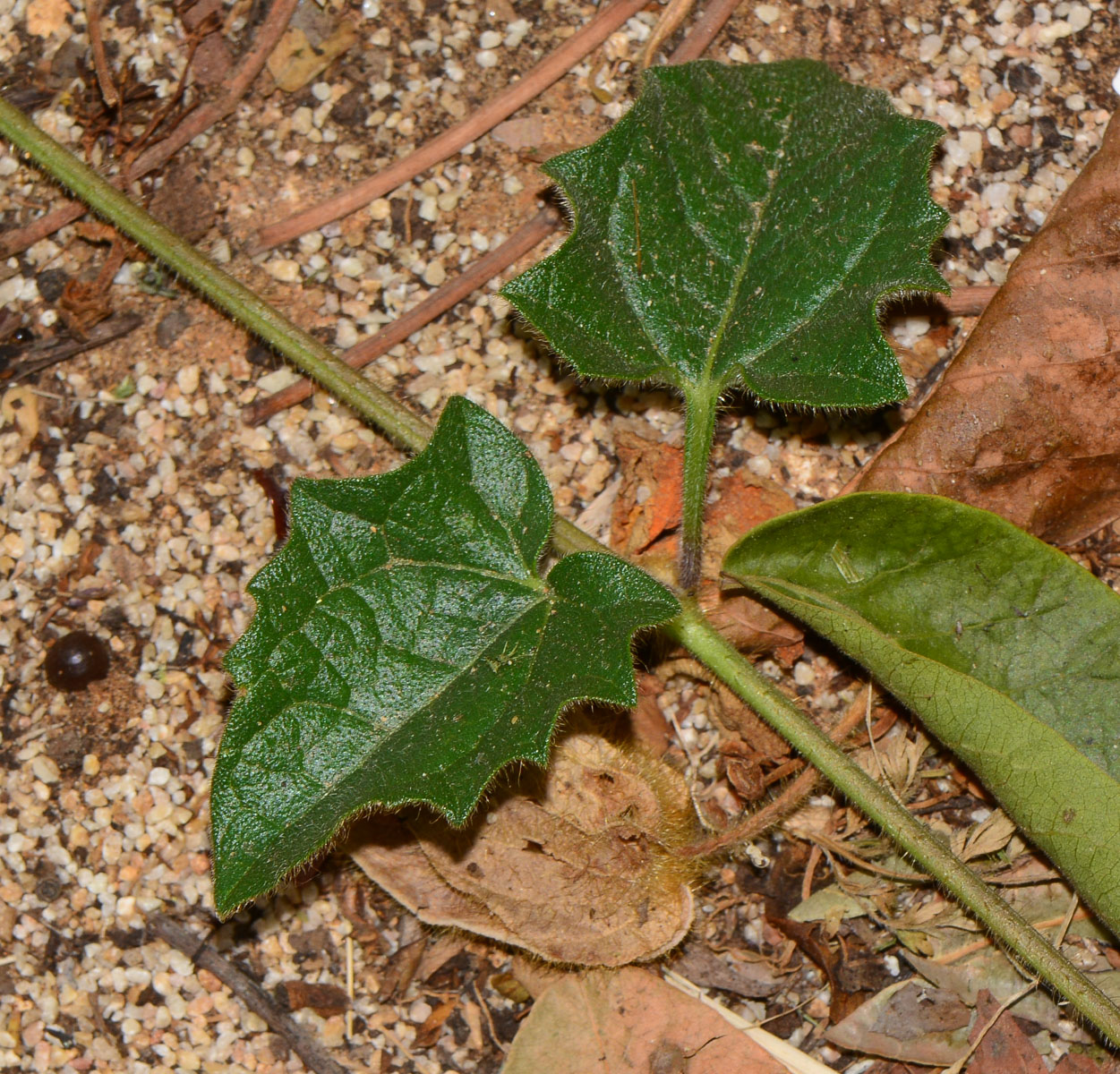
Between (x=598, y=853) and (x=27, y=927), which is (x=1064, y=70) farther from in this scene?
(x=27, y=927)

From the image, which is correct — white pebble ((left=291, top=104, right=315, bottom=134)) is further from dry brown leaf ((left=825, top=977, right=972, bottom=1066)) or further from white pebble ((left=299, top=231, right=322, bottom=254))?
dry brown leaf ((left=825, top=977, right=972, bottom=1066))

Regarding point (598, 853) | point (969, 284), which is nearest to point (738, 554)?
point (598, 853)

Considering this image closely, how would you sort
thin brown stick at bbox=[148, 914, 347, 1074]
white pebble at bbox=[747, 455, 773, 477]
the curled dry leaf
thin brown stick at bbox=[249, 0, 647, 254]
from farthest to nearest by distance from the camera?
thin brown stick at bbox=[249, 0, 647, 254] → white pebble at bbox=[747, 455, 773, 477] → thin brown stick at bbox=[148, 914, 347, 1074] → the curled dry leaf

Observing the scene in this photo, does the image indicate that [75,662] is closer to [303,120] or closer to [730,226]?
[303,120]

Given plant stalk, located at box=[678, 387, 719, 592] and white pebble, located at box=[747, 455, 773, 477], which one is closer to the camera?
plant stalk, located at box=[678, 387, 719, 592]

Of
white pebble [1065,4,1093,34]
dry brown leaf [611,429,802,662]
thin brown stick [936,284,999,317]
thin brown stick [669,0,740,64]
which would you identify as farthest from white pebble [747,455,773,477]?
white pebble [1065,4,1093,34]

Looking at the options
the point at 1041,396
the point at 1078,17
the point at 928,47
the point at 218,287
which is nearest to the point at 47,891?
the point at 218,287
